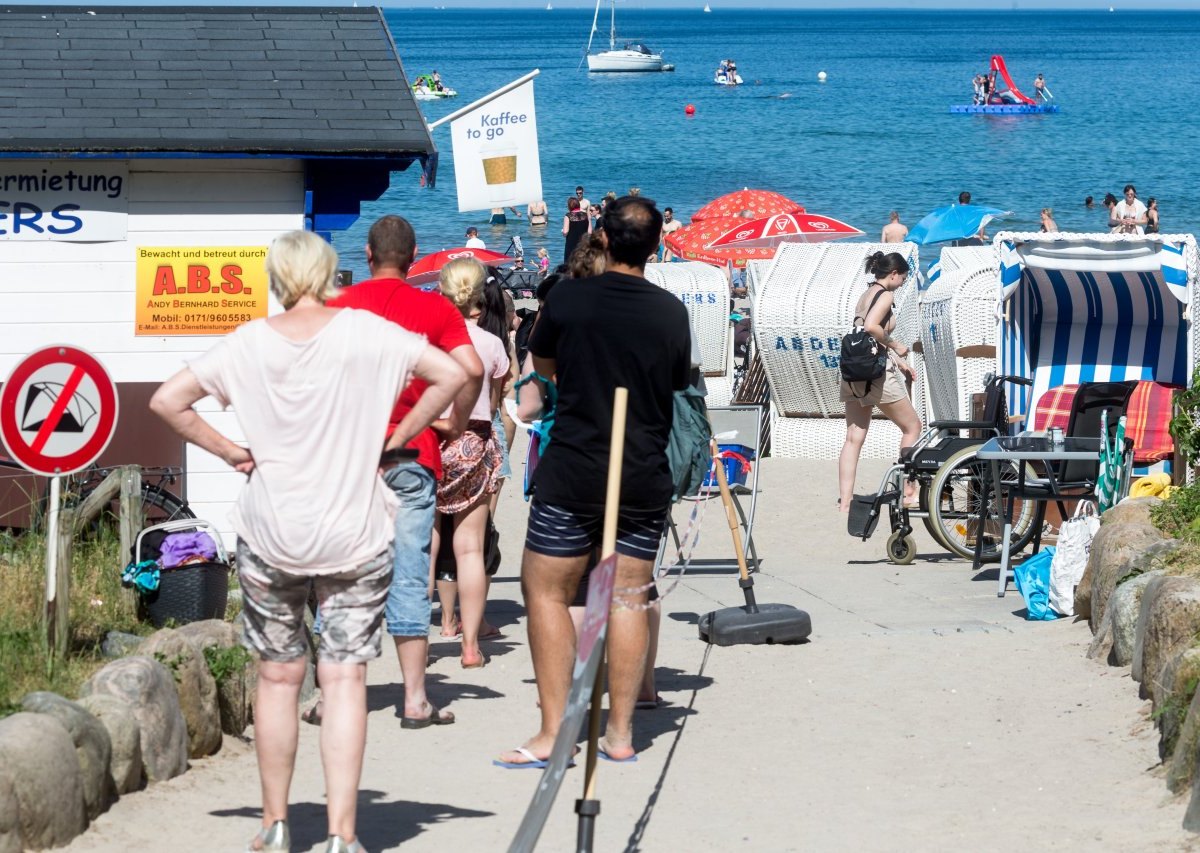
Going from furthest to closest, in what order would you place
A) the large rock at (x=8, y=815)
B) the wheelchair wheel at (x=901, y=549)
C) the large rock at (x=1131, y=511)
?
the wheelchair wheel at (x=901, y=549) < the large rock at (x=1131, y=511) < the large rock at (x=8, y=815)

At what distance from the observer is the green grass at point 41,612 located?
5211 mm

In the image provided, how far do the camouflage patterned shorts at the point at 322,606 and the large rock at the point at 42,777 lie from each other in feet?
1.95

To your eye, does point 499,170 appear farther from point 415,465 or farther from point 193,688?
point 193,688

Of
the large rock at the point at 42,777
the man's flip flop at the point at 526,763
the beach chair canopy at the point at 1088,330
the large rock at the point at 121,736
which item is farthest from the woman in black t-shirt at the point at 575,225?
the large rock at the point at 42,777

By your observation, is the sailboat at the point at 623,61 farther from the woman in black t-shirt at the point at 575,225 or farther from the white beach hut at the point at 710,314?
the white beach hut at the point at 710,314

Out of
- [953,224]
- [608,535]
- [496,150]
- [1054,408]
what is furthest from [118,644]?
[953,224]

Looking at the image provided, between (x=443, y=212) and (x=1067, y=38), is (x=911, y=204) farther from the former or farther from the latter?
(x=1067, y=38)

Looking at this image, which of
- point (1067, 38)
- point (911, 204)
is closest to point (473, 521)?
point (911, 204)

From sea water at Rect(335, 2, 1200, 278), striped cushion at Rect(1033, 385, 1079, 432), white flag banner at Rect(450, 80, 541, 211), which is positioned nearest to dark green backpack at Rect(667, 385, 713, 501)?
striped cushion at Rect(1033, 385, 1079, 432)

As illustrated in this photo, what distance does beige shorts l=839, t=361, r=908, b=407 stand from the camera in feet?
37.3

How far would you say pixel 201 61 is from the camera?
8727mm

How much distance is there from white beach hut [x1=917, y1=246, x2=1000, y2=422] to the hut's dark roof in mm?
5789

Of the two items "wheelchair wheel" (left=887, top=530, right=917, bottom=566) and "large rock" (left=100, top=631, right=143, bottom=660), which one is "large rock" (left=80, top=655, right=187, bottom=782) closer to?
"large rock" (left=100, top=631, right=143, bottom=660)

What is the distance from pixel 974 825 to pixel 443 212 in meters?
43.8
